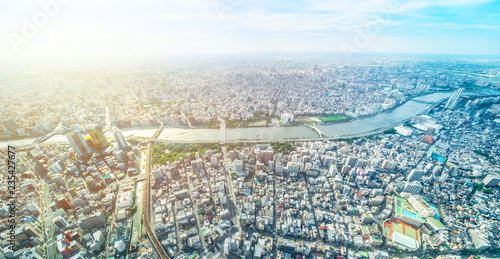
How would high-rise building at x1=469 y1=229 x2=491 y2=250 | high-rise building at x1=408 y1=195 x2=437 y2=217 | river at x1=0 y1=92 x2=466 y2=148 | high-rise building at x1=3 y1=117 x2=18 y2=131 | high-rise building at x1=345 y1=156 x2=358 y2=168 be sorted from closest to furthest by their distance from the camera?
high-rise building at x1=469 y1=229 x2=491 y2=250, high-rise building at x1=408 y1=195 x2=437 y2=217, high-rise building at x1=345 y1=156 x2=358 y2=168, high-rise building at x1=3 y1=117 x2=18 y2=131, river at x1=0 y1=92 x2=466 y2=148

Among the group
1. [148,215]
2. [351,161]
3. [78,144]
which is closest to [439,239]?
[351,161]

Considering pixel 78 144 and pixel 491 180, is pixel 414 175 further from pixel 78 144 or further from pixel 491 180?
pixel 78 144

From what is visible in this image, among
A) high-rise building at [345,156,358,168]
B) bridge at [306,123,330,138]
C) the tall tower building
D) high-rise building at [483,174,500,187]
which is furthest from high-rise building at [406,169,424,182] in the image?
the tall tower building

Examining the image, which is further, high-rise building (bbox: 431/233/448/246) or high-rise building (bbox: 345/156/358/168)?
high-rise building (bbox: 345/156/358/168)

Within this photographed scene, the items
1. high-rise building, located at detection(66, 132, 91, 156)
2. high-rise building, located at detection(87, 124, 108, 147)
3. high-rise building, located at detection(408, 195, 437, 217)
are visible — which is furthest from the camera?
high-rise building, located at detection(87, 124, 108, 147)

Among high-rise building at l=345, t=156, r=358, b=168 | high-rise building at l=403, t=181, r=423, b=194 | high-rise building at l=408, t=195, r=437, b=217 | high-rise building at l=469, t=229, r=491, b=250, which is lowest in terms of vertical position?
high-rise building at l=469, t=229, r=491, b=250

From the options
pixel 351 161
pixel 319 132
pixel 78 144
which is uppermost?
pixel 319 132

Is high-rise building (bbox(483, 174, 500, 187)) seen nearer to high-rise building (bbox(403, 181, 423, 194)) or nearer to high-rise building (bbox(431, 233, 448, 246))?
high-rise building (bbox(403, 181, 423, 194))
